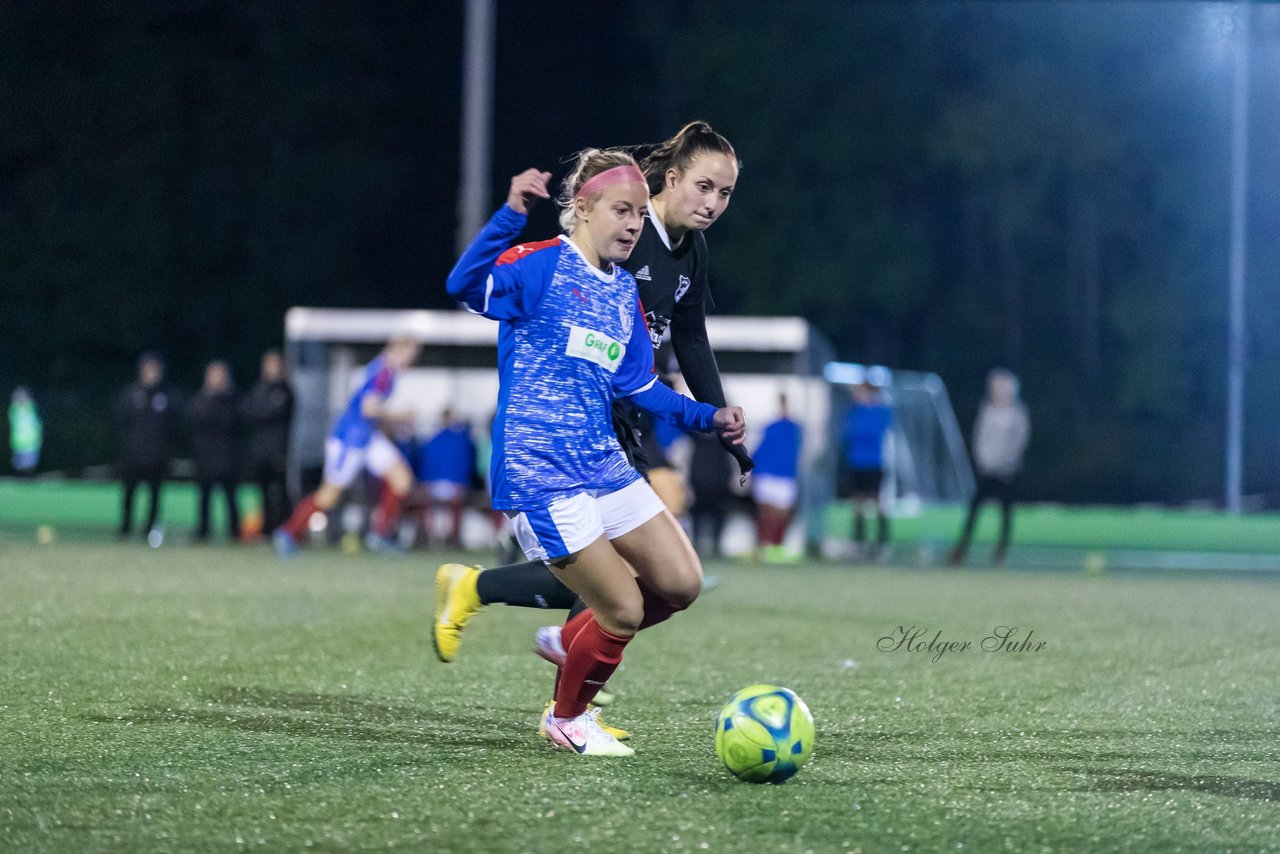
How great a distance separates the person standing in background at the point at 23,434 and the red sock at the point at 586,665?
29085 mm

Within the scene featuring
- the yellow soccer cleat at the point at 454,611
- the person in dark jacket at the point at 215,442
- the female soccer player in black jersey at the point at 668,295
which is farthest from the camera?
the person in dark jacket at the point at 215,442

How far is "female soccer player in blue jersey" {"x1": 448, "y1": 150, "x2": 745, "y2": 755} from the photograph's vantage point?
4.77 metres

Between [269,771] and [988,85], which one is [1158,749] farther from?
[988,85]

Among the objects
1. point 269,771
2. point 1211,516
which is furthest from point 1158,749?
point 1211,516

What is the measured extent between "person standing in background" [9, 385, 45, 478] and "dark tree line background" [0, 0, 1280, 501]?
16.1ft

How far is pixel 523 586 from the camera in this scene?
543cm

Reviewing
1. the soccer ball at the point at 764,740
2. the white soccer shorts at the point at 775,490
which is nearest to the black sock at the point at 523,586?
the soccer ball at the point at 764,740

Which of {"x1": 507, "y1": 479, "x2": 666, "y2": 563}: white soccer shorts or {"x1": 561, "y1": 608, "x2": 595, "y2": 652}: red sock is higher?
{"x1": 507, "y1": 479, "x2": 666, "y2": 563}: white soccer shorts

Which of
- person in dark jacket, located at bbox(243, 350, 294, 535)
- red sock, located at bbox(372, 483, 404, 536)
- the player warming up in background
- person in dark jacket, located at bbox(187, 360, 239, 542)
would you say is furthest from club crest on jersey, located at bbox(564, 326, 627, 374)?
person in dark jacket, located at bbox(187, 360, 239, 542)

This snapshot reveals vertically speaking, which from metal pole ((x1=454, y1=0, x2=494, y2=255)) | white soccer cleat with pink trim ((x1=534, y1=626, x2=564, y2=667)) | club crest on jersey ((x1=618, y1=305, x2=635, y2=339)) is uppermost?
metal pole ((x1=454, y1=0, x2=494, y2=255))

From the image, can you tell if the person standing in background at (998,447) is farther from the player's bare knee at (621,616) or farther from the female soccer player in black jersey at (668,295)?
the player's bare knee at (621,616)

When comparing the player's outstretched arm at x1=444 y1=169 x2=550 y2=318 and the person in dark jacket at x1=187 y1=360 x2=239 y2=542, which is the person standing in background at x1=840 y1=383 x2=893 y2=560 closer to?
the person in dark jacket at x1=187 y1=360 x2=239 y2=542

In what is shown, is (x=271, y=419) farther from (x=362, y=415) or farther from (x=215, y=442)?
(x=362, y=415)

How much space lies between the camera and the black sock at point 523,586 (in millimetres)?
5422
